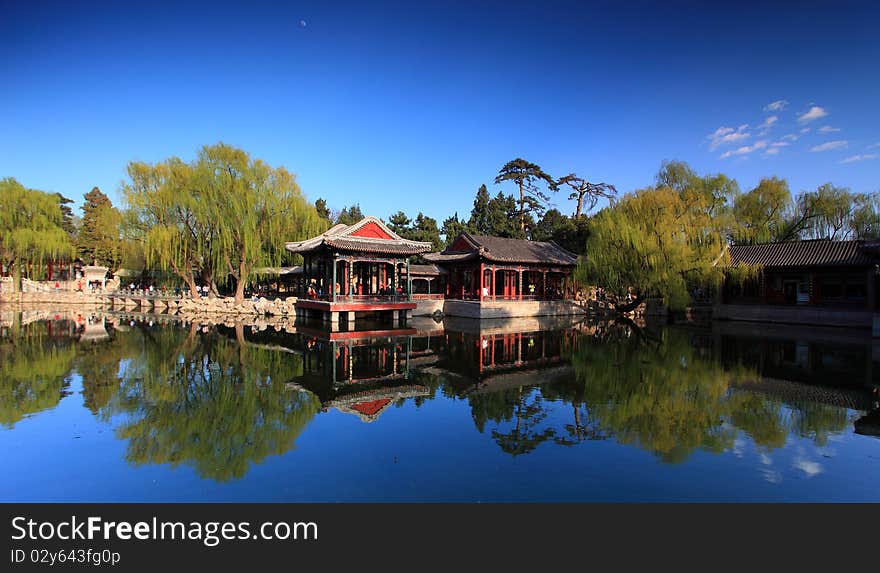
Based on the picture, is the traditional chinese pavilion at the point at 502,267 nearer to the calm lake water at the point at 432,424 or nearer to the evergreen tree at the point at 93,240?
the calm lake water at the point at 432,424

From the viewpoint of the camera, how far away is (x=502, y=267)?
80.9ft

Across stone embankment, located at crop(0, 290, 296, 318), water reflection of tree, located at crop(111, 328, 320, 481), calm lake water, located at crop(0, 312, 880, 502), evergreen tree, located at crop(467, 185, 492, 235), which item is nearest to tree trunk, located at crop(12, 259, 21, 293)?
stone embankment, located at crop(0, 290, 296, 318)

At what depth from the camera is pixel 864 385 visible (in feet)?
29.2

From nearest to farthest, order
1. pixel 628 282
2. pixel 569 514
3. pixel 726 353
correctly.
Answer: pixel 569 514, pixel 726 353, pixel 628 282

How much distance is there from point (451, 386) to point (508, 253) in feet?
54.9

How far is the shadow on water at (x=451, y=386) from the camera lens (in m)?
6.00

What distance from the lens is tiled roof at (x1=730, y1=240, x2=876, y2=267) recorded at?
19.9 meters

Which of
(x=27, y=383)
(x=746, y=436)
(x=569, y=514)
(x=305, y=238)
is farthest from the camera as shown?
(x=305, y=238)

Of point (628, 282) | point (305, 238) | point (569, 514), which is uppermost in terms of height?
point (305, 238)

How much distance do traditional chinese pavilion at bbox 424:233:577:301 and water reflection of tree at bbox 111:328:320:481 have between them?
1392 cm

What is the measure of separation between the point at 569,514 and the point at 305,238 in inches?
916

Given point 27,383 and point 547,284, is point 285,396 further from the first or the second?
point 547,284

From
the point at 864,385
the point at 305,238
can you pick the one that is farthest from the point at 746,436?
the point at 305,238

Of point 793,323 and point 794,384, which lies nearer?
point 794,384
